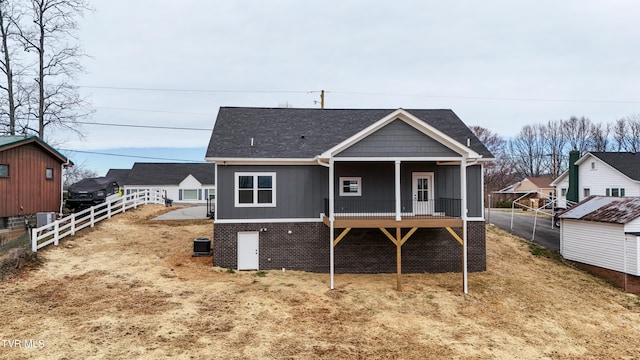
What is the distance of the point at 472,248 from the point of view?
15273 mm

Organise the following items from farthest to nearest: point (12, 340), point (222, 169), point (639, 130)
→ point (639, 130) < point (222, 169) < point (12, 340)

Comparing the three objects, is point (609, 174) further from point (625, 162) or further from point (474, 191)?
point (474, 191)

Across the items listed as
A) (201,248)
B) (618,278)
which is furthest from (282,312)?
(618,278)

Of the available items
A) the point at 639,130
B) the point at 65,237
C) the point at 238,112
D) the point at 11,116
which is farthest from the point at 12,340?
the point at 639,130

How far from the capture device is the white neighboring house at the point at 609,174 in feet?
86.1

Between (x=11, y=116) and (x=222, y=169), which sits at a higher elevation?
(x=11, y=116)

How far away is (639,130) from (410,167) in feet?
183

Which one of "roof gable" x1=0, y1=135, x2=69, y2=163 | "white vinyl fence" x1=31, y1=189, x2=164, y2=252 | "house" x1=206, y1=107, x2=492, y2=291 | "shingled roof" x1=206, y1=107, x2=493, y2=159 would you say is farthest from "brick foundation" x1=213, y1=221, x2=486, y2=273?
"roof gable" x1=0, y1=135, x2=69, y2=163

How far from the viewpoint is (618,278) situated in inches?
633

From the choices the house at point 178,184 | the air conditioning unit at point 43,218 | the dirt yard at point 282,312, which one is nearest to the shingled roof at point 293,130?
the dirt yard at point 282,312

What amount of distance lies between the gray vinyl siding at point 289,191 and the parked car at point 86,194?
1172cm

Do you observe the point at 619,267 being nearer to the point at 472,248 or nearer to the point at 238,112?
the point at 472,248

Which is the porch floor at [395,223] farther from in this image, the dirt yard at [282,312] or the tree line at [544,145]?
the tree line at [544,145]

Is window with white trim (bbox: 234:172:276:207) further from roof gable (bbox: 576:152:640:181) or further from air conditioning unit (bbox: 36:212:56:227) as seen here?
roof gable (bbox: 576:152:640:181)
